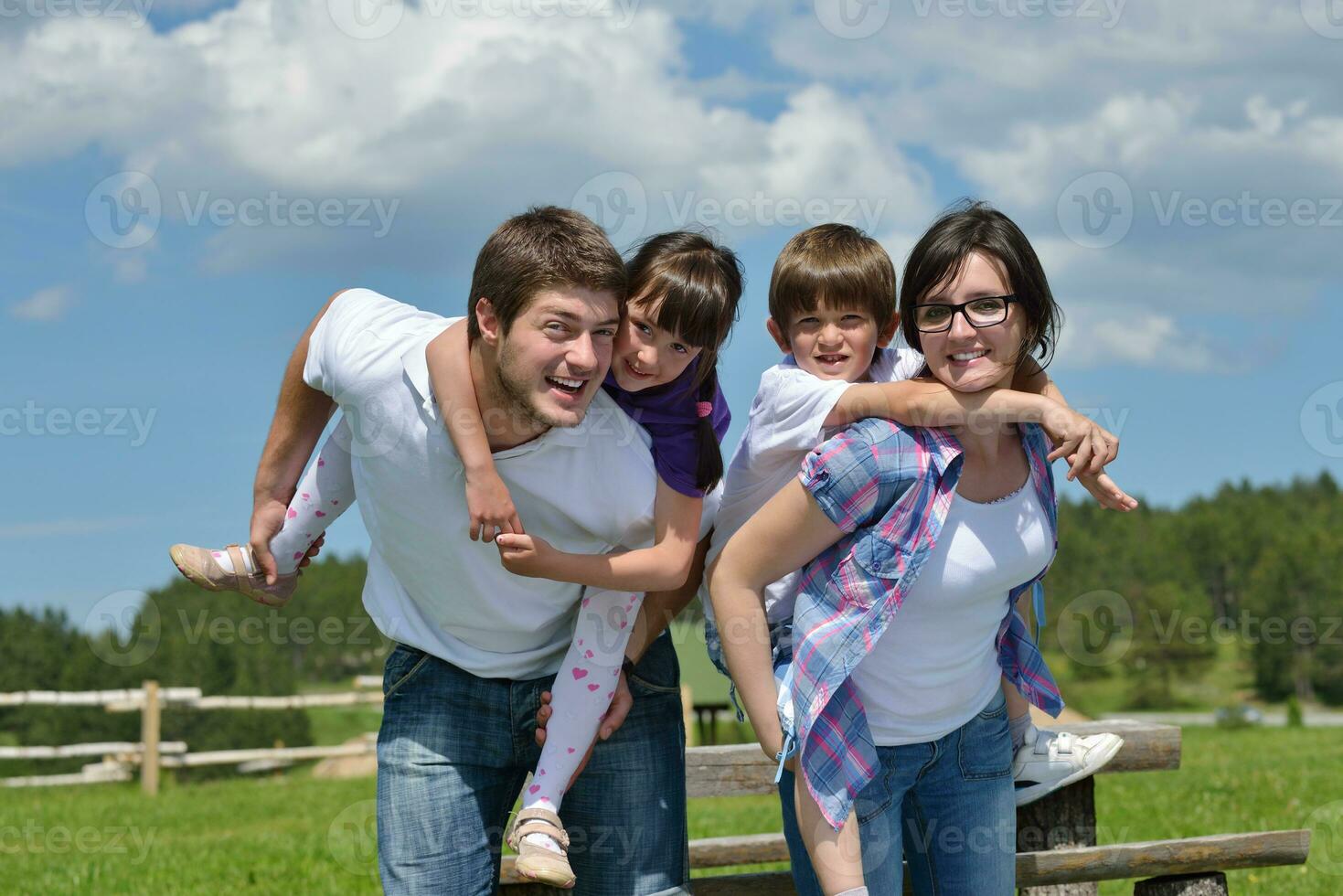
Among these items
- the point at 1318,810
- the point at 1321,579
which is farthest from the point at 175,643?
the point at 1321,579

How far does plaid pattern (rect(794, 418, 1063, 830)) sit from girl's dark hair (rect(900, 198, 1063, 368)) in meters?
0.34

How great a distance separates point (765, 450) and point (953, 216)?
0.72 m

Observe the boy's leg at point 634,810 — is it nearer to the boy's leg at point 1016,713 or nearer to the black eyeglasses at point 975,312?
the boy's leg at point 1016,713

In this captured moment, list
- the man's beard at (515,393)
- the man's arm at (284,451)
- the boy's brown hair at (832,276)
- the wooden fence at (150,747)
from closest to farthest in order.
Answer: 1. the man's beard at (515,393)
2. the boy's brown hair at (832,276)
3. the man's arm at (284,451)
4. the wooden fence at (150,747)

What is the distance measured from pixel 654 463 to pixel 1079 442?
994mm

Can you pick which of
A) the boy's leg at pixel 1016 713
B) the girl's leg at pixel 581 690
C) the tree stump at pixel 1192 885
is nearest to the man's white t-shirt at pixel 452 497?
the girl's leg at pixel 581 690

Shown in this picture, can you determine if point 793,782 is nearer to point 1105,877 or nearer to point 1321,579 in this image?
point 1105,877

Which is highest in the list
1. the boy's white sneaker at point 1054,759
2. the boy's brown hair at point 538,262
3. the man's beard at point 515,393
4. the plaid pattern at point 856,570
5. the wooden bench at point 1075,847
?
the boy's brown hair at point 538,262

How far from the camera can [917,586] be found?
2.76m

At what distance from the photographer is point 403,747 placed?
3.09 meters

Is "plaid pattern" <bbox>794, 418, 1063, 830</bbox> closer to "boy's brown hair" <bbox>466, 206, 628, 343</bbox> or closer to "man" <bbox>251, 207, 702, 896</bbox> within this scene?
"man" <bbox>251, 207, 702, 896</bbox>

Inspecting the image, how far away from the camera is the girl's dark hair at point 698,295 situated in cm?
311

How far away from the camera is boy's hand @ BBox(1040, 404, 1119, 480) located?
8.95 feet

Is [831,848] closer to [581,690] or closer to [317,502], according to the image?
[581,690]
